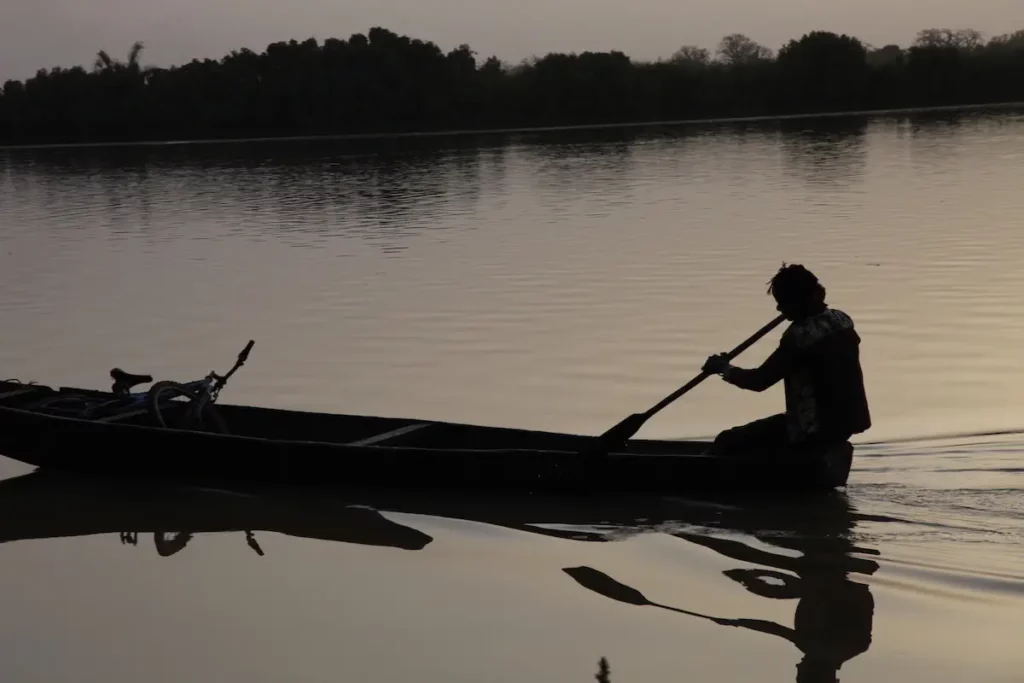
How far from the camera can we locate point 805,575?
243 inches

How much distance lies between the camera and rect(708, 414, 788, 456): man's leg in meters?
7.07

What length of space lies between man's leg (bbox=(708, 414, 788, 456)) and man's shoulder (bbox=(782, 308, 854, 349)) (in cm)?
58

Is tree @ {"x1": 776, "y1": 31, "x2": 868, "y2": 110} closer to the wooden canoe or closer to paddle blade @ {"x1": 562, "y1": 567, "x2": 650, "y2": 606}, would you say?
the wooden canoe

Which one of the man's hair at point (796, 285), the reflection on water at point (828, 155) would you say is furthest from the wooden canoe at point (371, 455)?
the reflection on water at point (828, 155)

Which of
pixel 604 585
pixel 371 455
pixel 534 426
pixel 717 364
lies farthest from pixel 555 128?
pixel 604 585

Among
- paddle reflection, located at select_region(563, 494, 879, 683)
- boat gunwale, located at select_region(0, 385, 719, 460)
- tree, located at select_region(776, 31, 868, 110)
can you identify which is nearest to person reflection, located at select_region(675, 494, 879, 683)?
paddle reflection, located at select_region(563, 494, 879, 683)

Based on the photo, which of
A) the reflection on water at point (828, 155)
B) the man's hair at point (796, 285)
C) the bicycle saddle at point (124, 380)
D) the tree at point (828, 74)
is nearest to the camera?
the man's hair at point (796, 285)

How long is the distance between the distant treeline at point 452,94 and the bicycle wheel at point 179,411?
66893mm

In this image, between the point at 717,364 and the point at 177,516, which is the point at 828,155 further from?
the point at 177,516

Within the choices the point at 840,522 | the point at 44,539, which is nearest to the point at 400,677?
the point at 840,522

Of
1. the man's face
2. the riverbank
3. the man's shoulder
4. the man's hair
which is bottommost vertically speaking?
the man's shoulder

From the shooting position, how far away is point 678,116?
253 ft

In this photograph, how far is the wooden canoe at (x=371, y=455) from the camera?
7102mm

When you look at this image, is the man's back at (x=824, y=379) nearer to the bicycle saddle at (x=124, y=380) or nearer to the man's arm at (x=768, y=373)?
the man's arm at (x=768, y=373)
